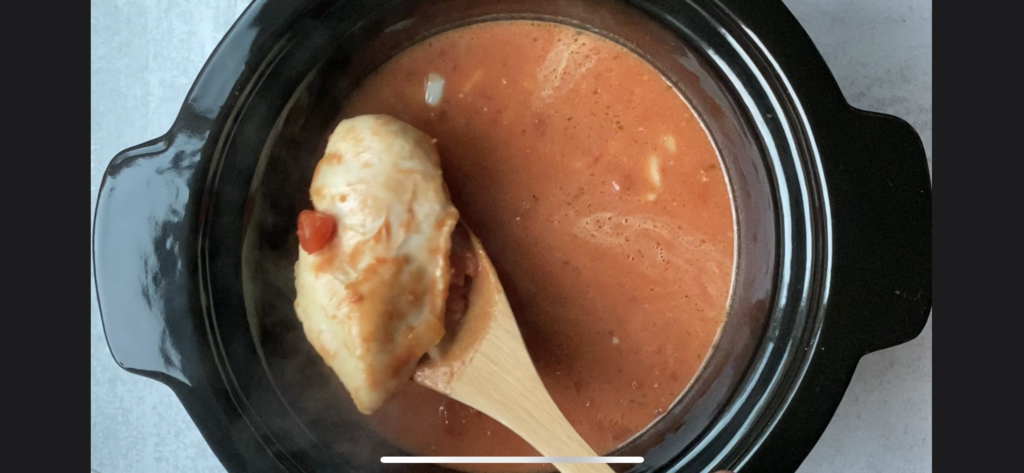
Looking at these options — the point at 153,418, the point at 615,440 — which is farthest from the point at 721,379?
the point at 153,418

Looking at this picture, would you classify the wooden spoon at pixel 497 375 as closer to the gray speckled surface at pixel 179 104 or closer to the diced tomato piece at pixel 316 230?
the diced tomato piece at pixel 316 230

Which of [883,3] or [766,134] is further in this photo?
[883,3]

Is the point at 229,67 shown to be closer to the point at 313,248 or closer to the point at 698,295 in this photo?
the point at 313,248

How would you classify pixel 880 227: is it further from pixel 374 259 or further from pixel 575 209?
pixel 374 259

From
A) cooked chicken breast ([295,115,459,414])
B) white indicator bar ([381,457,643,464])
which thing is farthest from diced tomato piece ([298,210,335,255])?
white indicator bar ([381,457,643,464])

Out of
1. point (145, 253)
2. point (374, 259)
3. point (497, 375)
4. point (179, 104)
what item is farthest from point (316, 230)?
point (179, 104)

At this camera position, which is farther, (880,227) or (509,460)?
(509,460)

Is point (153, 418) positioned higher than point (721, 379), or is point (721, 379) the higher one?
point (721, 379)

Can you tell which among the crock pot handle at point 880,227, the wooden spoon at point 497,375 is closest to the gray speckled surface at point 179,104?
the crock pot handle at point 880,227
